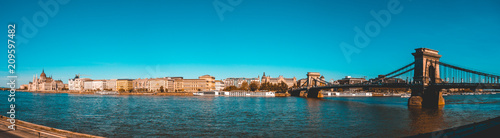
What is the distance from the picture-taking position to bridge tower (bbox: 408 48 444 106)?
55.7 m

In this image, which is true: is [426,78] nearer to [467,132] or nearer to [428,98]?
[428,98]

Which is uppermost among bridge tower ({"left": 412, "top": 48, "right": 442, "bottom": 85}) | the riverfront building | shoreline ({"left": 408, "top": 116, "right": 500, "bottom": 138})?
bridge tower ({"left": 412, "top": 48, "right": 442, "bottom": 85})

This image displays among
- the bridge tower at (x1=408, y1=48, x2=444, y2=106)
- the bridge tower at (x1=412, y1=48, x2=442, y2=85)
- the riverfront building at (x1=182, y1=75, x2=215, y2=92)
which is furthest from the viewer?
the riverfront building at (x1=182, y1=75, x2=215, y2=92)

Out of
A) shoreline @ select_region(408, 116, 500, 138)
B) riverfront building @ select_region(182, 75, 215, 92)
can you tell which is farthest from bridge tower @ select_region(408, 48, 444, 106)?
riverfront building @ select_region(182, 75, 215, 92)

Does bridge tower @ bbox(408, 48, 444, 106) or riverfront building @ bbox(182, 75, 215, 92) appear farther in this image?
riverfront building @ bbox(182, 75, 215, 92)

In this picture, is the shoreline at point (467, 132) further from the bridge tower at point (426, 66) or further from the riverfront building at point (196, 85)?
the riverfront building at point (196, 85)

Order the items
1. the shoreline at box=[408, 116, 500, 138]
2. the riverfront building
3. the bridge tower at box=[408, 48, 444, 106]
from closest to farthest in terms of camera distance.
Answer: the shoreline at box=[408, 116, 500, 138]
the bridge tower at box=[408, 48, 444, 106]
the riverfront building

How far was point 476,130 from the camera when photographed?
19062mm

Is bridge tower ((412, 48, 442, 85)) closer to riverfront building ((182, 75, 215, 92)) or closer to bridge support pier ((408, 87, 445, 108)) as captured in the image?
bridge support pier ((408, 87, 445, 108))

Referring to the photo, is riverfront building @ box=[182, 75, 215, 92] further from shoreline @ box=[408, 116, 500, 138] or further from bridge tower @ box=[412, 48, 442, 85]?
shoreline @ box=[408, 116, 500, 138]

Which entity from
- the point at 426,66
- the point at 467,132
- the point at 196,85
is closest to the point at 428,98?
the point at 426,66

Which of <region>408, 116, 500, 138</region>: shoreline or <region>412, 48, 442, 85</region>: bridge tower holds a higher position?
<region>412, 48, 442, 85</region>: bridge tower

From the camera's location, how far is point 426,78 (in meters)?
→ 56.6

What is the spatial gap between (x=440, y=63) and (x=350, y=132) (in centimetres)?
4100
